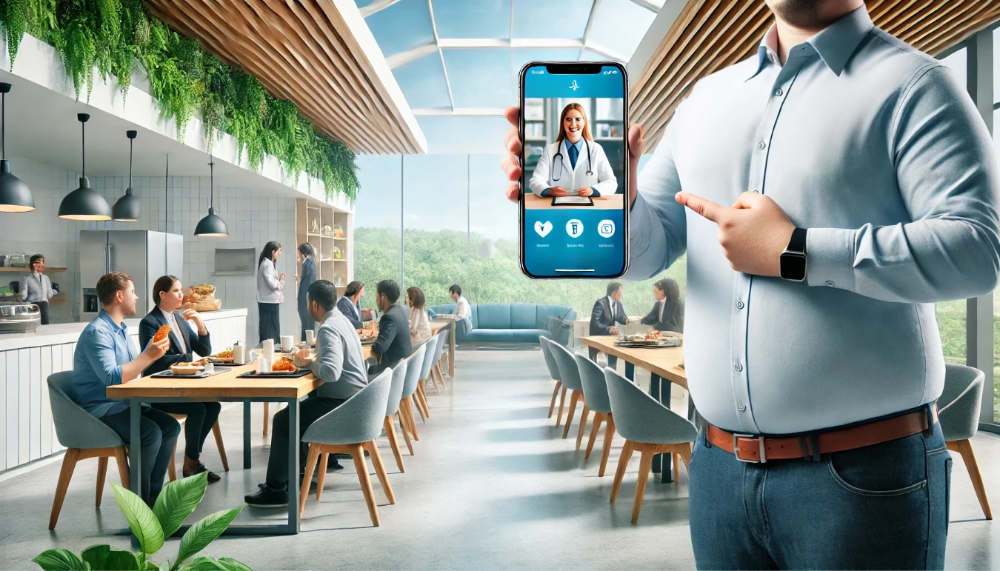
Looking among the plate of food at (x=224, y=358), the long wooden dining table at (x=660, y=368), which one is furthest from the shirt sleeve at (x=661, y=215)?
the plate of food at (x=224, y=358)

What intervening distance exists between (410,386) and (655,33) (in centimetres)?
396

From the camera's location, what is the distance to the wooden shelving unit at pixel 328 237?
1017 cm

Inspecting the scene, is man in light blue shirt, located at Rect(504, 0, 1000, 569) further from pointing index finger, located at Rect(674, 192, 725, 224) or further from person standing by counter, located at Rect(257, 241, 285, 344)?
person standing by counter, located at Rect(257, 241, 285, 344)

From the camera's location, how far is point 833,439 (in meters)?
0.88

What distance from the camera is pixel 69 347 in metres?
4.80

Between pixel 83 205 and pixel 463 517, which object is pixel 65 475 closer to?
pixel 463 517

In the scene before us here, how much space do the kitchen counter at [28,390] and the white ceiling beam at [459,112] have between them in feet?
28.0

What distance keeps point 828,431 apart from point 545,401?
6338 mm

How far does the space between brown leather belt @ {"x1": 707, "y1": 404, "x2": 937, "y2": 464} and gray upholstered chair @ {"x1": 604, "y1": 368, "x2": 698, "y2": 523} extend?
240cm

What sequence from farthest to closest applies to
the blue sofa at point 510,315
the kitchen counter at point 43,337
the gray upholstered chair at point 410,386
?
1. the blue sofa at point 510,315
2. the gray upholstered chair at point 410,386
3. the kitchen counter at point 43,337

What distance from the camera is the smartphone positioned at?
0.93 m

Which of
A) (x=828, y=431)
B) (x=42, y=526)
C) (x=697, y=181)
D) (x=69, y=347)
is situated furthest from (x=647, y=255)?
(x=69, y=347)

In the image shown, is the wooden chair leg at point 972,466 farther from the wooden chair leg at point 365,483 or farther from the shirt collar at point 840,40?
the shirt collar at point 840,40

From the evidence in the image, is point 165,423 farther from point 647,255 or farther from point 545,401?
point 545,401
